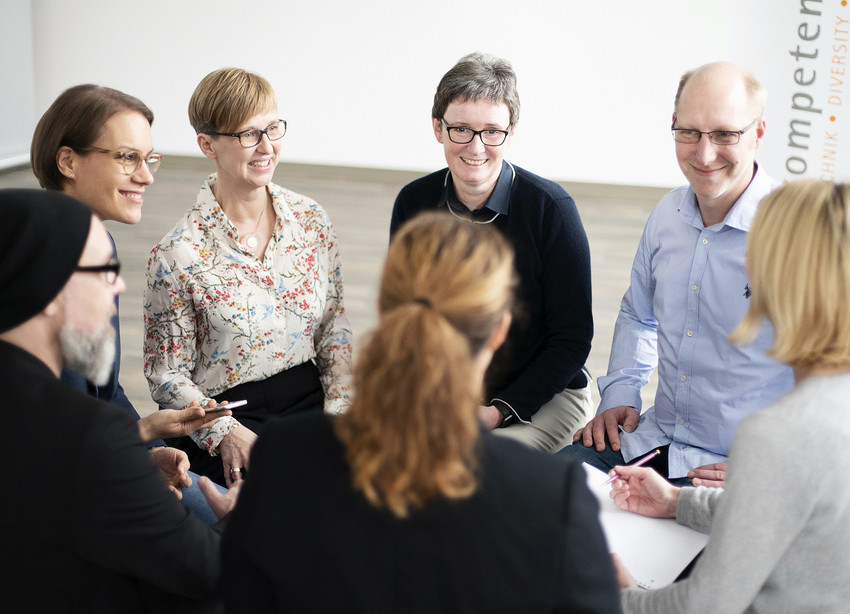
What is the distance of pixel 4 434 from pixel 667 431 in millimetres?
1684

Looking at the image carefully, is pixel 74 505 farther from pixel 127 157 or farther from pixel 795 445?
pixel 127 157

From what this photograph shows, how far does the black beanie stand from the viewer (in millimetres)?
1316

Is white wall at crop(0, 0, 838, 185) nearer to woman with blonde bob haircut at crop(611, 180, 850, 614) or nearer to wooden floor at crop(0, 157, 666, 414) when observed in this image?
wooden floor at crop(0, 157, 666, 414)

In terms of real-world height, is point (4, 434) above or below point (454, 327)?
below

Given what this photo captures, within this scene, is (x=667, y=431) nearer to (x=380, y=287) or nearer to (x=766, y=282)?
(x=766, y=282)

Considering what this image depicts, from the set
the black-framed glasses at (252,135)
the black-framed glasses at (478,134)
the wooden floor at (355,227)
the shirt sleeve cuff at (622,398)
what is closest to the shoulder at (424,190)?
the black-framed glasses at (478,134)

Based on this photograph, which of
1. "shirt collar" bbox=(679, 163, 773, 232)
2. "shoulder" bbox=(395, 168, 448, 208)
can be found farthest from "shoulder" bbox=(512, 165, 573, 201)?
"shirt collar" bbox=(679, 163, 773, 232)

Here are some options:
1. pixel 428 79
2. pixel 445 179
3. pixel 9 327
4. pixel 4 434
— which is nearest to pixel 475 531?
pixel 4 434

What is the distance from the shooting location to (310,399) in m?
2.45

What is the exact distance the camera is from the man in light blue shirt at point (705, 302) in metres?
2.13

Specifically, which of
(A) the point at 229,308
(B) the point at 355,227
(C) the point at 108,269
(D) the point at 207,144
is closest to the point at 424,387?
(C) the point at 108,269

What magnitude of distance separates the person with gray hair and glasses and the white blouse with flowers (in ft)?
1.61

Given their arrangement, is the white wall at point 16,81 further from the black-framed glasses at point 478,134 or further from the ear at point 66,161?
the black-framed glasses at point 478,134

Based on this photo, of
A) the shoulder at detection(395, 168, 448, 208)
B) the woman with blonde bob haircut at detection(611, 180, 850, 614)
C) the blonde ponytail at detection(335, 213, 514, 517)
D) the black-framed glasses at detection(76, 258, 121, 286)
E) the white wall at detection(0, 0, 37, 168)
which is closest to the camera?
the blonde ponytail at detection(335, 213, 514, 517)
